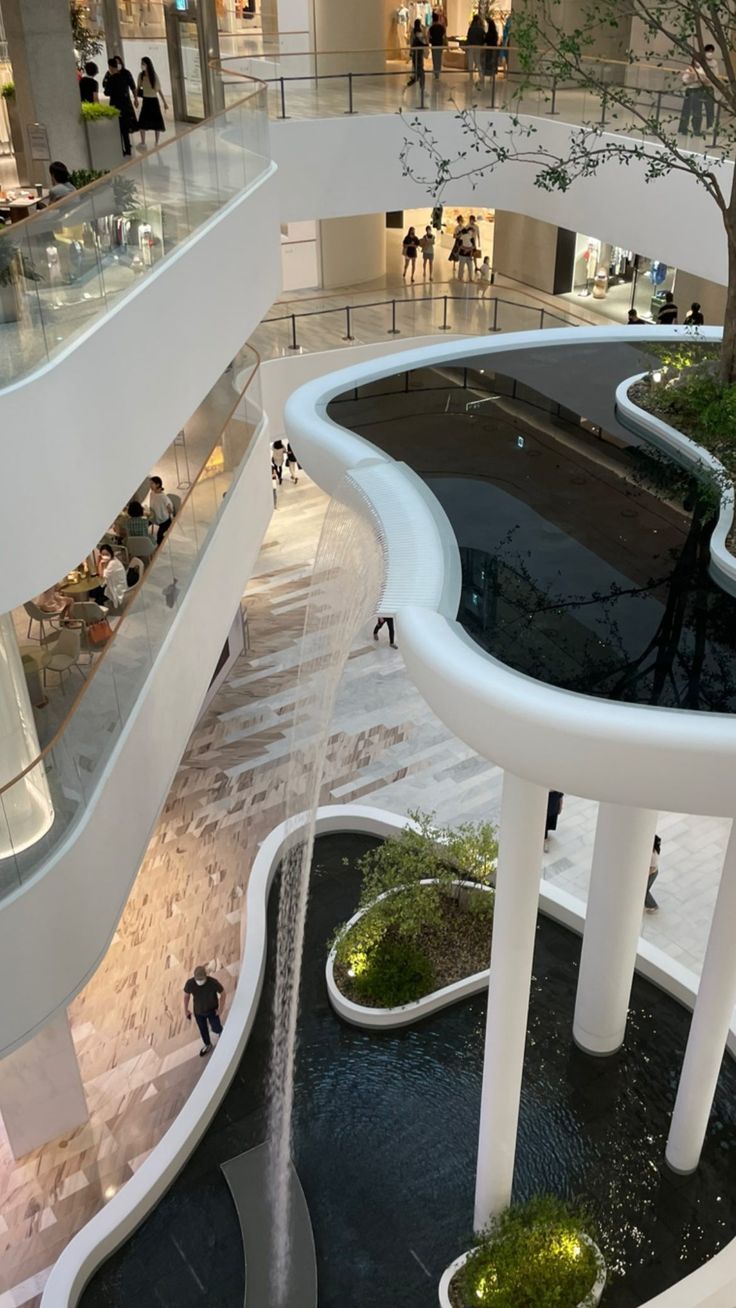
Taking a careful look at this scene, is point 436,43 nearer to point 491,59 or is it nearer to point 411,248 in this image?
point 491,59

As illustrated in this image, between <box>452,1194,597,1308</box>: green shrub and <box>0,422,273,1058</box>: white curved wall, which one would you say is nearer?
<box>0,422,273,1058</box>: white curved wall

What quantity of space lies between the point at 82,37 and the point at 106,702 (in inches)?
429

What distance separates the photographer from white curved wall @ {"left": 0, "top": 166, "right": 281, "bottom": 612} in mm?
6656

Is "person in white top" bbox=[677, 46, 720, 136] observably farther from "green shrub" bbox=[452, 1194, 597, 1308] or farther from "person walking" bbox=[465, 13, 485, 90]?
"green shrub" bbox=[452, 1194, 597, 1308]

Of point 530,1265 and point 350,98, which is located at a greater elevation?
point 350,98

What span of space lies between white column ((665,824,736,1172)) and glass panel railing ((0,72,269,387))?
5.20 metres

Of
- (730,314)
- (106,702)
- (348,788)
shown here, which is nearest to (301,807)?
(348,788)

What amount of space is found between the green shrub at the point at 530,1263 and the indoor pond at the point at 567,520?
428 centimetres

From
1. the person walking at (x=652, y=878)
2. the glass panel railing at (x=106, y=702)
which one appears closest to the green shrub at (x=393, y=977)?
the person walking at (x=652, y=878)

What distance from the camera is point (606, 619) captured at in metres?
6.22

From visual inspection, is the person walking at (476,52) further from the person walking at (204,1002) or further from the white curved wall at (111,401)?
the person walking at (204,1002)

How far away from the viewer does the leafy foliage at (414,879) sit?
10.3 meters

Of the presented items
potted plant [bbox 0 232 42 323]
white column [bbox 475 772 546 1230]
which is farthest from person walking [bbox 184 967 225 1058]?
potted plant [bbox 0 232 42 323]

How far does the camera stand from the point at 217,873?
12055 mm
